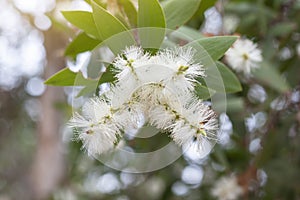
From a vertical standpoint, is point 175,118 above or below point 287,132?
above

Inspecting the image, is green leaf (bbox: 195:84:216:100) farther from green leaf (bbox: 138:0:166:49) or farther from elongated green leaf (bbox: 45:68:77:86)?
elongated green leaf (bbox: 45:68:77:86)

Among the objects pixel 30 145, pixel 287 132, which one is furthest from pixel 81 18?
pixel 30 145

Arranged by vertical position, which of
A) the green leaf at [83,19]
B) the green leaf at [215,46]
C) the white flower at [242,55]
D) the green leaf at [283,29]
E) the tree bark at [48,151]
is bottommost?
the tree bark at [48,151]

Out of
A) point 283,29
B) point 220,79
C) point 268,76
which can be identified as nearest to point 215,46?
point 220,79

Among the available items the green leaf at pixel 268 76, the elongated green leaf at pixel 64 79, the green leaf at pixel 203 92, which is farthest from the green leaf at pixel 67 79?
the green leaf at pixel 268 76

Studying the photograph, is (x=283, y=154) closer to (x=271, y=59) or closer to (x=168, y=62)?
(x=271, y=59)

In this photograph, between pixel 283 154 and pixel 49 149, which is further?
pixel 49 149

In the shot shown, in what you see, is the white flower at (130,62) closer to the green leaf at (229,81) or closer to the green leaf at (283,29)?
the green leaf at (229,81)
